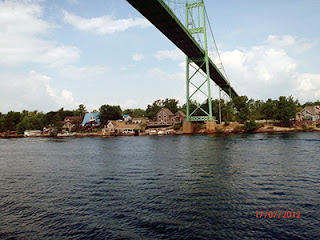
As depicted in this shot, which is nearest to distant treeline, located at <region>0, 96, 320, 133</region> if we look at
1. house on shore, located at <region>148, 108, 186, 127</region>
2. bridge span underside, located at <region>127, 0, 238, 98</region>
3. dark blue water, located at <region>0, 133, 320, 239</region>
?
house on shore, located at <region>148, 108, 186, 127</region>

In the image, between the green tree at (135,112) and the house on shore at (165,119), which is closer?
the house on shore at (165,119)

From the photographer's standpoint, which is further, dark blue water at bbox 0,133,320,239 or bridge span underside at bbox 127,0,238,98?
bridge span underside at bbox 127,0,238,98

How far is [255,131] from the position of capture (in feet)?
200

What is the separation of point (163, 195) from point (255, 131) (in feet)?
186

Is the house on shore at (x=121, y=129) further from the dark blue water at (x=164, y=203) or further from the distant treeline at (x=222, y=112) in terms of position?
the dark blue water at (x=164, y=203)

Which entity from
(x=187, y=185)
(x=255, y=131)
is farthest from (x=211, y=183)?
(x=255, y=131)

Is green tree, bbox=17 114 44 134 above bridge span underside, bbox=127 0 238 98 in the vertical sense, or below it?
below

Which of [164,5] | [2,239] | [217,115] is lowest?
[2,239]

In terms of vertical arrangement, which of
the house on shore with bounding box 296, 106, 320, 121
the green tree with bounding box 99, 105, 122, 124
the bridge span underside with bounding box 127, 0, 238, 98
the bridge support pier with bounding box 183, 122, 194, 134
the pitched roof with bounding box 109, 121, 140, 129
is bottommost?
the bridge support pier with bounding box 183, 122, 194, 134

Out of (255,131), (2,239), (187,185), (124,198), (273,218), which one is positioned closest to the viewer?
(2,239)

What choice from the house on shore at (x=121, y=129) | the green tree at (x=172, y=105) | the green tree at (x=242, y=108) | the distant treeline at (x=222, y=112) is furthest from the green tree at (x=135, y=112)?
the green tree at (x=242, y=108)

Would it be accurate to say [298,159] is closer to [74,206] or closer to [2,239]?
[74,206]

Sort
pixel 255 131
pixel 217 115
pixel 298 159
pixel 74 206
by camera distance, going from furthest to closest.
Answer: pixel 217 115, pixel 255 131, pixel 298 159, pixel 74 206

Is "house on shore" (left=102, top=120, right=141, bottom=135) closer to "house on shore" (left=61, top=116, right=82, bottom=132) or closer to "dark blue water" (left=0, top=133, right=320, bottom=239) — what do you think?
"house on shore" (left=61, top=116, right=82, bottom=132)
